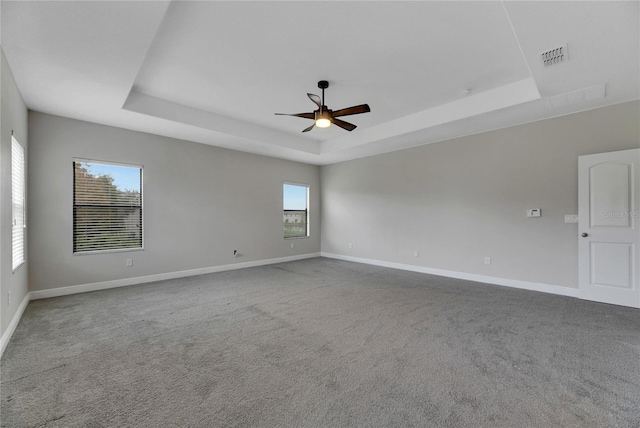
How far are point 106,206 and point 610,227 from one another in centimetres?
755

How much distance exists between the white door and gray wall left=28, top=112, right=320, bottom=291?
557 centimetres

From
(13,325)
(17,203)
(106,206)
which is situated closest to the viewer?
(13,325)

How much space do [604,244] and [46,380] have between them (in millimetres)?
6231

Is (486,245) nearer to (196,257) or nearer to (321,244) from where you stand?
(321,244)

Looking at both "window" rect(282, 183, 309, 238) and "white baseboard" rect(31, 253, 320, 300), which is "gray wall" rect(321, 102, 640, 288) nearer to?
"window" rect(282, 183, 309, 238)

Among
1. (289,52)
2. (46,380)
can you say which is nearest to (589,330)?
(289,52)

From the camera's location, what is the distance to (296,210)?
24.5 feet

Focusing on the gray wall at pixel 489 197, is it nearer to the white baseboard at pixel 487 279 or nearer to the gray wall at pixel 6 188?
the white baseboard at pixel 487 279

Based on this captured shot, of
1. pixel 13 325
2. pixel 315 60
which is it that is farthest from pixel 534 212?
pixel 13 325

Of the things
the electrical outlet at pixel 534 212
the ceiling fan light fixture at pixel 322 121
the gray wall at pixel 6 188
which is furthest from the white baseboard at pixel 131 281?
the electrical outlet at pixel 534 212

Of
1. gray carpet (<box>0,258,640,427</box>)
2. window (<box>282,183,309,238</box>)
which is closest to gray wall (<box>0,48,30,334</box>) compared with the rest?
gray carpet (<box>0,258,640,427</box>)

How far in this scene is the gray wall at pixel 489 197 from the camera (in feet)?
13.3

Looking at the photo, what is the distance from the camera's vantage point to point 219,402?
179 cm

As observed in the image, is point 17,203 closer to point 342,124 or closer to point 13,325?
point 13,325
